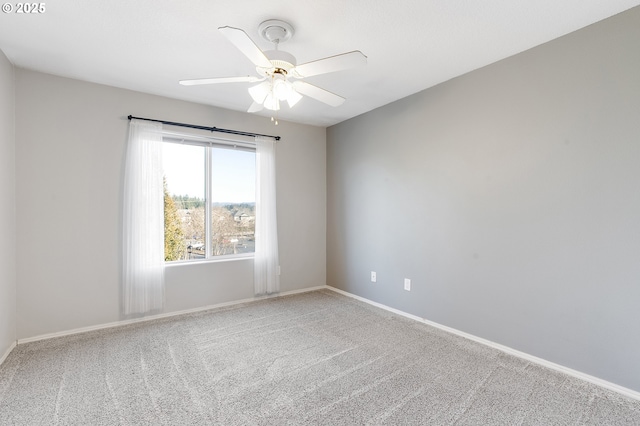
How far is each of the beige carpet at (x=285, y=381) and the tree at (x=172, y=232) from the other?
836mm

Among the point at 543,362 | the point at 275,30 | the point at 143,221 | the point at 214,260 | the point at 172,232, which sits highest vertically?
the point at 275,30

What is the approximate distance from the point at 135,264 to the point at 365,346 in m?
2.51

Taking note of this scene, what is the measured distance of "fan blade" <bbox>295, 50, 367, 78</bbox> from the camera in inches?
67.9

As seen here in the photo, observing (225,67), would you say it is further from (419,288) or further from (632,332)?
(632,332)

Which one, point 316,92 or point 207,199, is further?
point 207,199

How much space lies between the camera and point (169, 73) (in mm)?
2898

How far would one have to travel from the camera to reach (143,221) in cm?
328

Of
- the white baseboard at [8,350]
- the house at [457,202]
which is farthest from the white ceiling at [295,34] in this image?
the white baseboard at [8,350]

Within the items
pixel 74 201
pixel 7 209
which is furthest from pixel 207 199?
pixel 7 209

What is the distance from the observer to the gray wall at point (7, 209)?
249 cm

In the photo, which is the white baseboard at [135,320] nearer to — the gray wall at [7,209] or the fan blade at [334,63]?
the gray wall at [7,209]

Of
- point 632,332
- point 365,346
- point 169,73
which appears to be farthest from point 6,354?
point 632,332

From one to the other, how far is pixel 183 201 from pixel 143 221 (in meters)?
0.54

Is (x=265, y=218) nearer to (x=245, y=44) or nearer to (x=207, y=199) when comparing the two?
(x=207, y=199)
